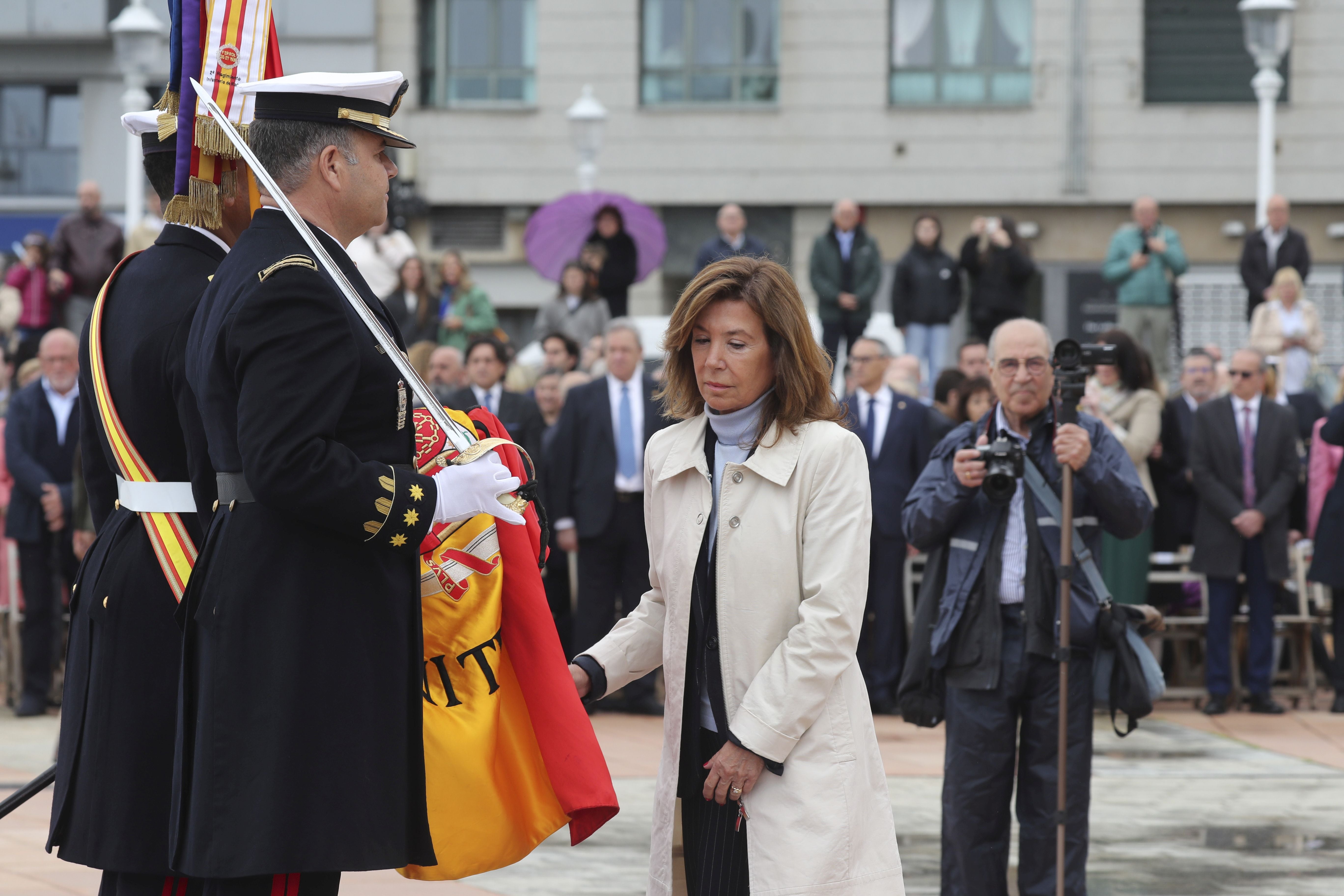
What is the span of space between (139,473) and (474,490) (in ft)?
2.82

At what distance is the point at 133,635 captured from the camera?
390 centimetres

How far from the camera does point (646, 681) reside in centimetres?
1137

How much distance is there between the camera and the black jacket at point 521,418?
37.2ft

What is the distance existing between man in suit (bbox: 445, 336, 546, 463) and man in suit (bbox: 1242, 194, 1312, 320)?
853 centimetres

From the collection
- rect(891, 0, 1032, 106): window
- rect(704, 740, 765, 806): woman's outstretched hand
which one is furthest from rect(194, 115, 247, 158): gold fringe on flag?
rect(891, 0, 1032, 106): window

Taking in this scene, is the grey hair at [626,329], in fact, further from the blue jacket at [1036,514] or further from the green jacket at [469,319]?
the blue jacket at [1036,514]

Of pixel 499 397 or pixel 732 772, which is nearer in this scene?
pixel 732 772

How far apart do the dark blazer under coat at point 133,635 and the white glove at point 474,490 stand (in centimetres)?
56

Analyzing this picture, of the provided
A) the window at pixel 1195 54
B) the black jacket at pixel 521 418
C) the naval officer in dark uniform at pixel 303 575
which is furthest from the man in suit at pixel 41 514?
the window at pixel 1195 54

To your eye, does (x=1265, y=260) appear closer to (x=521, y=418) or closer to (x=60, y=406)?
(x=521, y=418)

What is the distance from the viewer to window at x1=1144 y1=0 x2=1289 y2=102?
2477 cm

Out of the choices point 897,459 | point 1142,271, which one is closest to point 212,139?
point 897,459

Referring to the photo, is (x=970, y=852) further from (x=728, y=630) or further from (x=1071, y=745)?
(x=728, y=630)

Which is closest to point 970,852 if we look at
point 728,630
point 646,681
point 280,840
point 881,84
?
point 728,630
